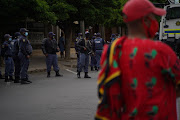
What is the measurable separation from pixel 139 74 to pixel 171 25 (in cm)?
1655

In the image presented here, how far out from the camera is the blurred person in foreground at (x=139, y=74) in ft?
8.09

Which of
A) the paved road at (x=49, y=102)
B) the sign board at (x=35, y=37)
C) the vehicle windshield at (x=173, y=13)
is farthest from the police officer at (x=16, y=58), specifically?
the sign board at (x=35, y=37)

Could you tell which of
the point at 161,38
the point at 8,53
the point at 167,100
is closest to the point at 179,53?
the point at 161,38

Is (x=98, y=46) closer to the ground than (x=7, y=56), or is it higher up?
higher up

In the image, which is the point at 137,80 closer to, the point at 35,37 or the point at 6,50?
the point at 6,50

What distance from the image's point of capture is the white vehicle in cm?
1819

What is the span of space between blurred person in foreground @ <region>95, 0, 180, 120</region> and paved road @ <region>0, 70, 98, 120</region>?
13.8 ft

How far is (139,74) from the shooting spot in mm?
2467

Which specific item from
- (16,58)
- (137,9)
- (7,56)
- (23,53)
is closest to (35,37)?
(7,56)

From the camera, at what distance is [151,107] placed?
2.47 meters

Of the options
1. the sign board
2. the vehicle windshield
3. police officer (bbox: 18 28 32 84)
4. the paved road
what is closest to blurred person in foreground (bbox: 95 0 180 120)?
the paved road

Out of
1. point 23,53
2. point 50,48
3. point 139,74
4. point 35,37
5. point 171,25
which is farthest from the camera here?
point 35,37

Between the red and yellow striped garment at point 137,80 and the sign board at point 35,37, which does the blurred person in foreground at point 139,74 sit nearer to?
the red and yellow striped garment at point 137,80

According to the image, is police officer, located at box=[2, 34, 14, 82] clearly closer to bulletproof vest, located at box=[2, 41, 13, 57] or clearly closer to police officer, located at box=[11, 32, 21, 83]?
bulletproof vest, located at box=[2, 41, 13, 57]
